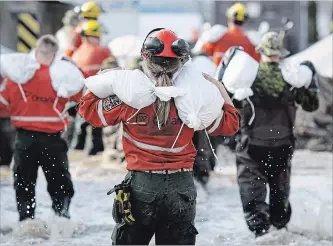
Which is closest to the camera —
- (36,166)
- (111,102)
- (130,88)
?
(130,88)

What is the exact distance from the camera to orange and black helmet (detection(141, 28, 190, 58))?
4.44 metres

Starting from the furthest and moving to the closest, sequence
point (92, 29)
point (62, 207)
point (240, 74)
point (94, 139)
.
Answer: point (94, 139), point (92, 29), point (62, 207), point (240, 74)

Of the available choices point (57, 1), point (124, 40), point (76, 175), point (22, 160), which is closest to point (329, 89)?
point (124, 40)

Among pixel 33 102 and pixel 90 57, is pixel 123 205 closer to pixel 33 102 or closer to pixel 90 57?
pixel 33 102

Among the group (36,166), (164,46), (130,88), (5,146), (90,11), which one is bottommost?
(5,146)

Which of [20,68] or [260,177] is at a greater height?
[20,68]

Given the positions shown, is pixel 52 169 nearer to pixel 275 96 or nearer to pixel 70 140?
pixel 275 96

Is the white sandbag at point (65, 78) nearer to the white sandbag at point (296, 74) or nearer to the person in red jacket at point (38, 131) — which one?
the person in red jacket at point (38, 131)

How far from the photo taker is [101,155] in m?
11.2

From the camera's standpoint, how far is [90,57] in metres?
9.66

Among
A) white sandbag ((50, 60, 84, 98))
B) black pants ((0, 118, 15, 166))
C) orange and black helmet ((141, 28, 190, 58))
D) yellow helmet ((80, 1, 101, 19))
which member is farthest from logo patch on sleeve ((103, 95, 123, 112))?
yellow helmet ((80, 1, 101, 19))

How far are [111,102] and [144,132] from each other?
0.80ft

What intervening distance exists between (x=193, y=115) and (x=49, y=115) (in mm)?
2585

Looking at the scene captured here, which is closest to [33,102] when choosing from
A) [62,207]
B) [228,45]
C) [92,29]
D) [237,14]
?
[62,207]
